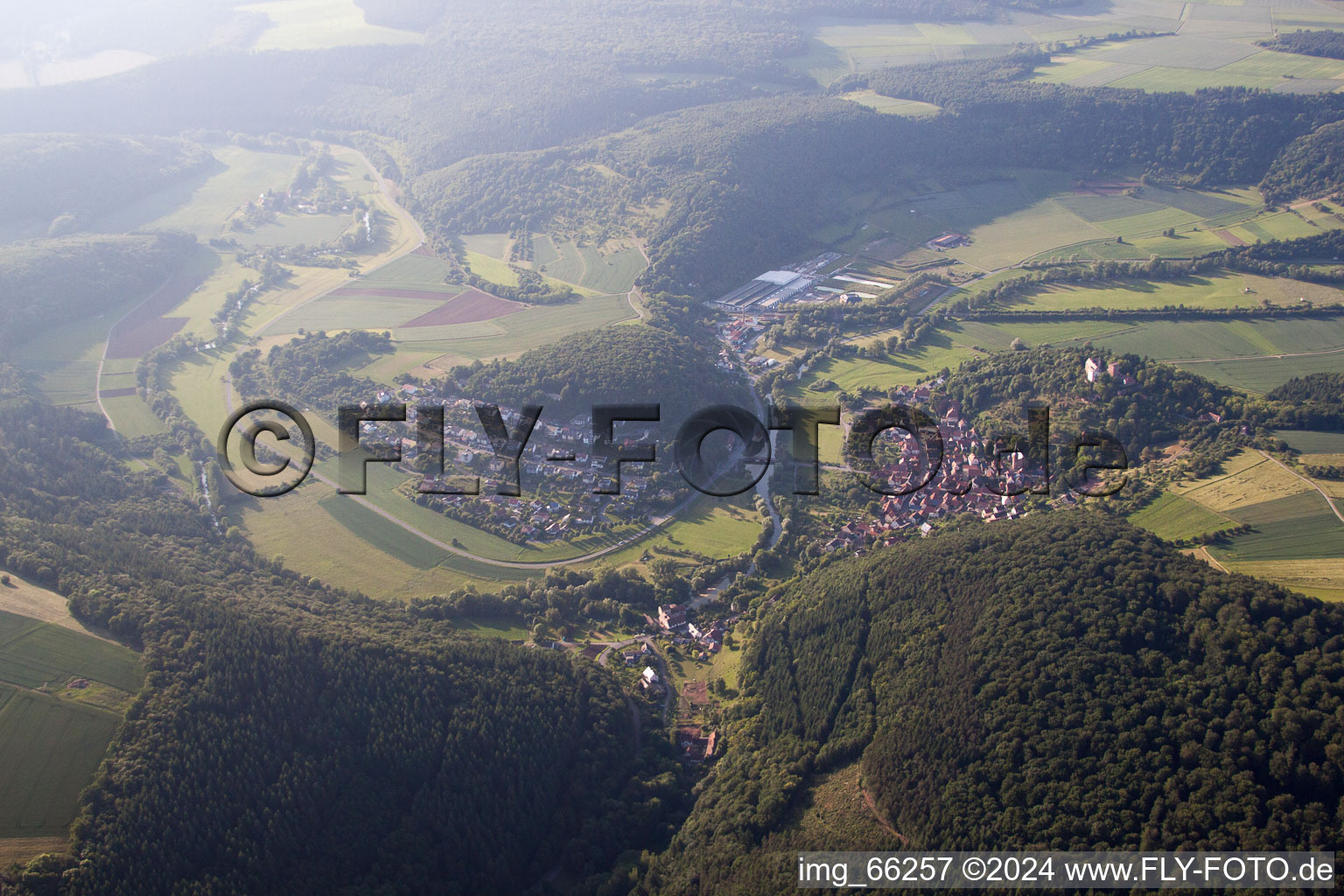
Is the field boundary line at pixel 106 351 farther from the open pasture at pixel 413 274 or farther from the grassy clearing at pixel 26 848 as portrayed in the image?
the grassy clearing at pixel 26 848

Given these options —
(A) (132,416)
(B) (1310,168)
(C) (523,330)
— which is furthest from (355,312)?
(B) (1310,168)

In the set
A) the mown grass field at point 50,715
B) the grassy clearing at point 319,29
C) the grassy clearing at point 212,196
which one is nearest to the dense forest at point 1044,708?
the mown grass field at point 50,715

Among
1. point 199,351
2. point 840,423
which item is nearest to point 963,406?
point 840,423

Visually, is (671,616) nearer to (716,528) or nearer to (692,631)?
(692,631)

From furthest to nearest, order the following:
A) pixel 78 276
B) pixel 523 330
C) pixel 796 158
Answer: pixel 796 158 < pixel 78 276 < pixel 523 330

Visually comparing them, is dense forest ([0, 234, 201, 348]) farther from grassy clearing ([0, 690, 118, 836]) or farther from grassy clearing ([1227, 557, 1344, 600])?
grassy clearing ([1227, 557, 1344, 600])

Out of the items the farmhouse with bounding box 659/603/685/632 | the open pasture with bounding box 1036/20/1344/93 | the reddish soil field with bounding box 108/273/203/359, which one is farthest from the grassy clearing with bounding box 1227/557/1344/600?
the reddish soil field with bounding box 108/273/203/359
